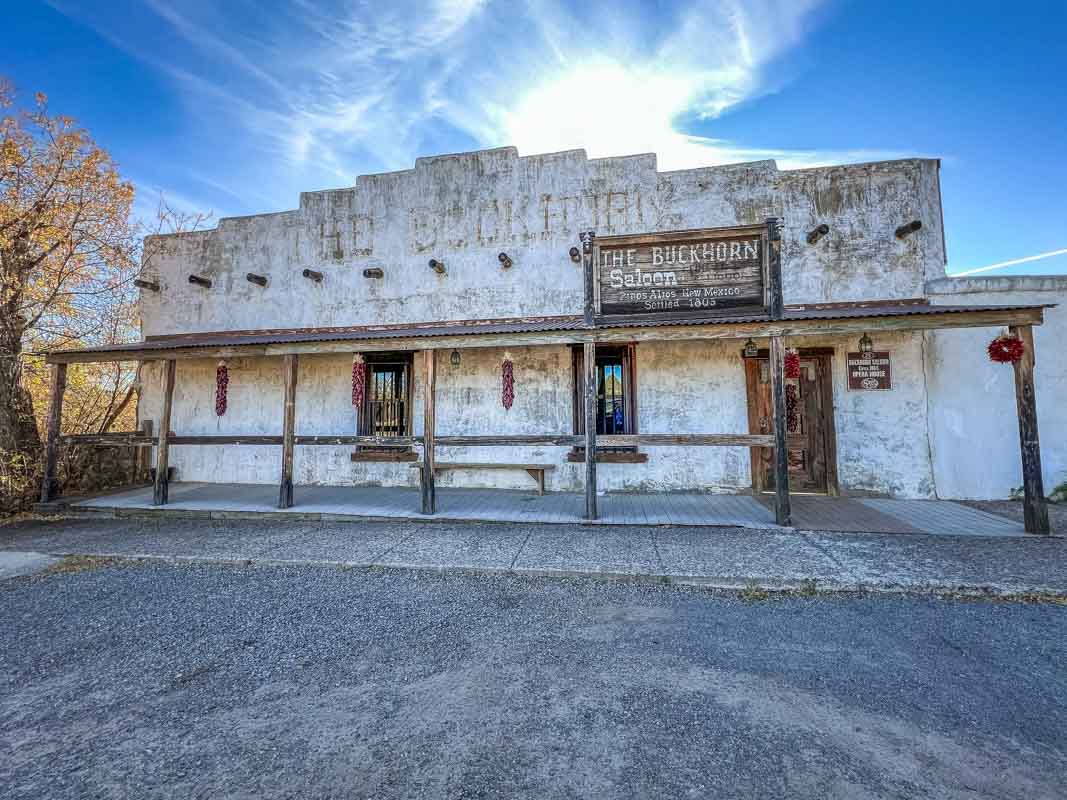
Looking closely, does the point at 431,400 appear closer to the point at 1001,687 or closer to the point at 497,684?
the point at 497,684

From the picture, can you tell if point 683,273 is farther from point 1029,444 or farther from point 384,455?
point 384,455

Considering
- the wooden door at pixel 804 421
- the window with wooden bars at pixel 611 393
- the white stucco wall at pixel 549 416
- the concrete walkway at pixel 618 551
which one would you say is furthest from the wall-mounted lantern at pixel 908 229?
the concrete walkway at pixel 618 551

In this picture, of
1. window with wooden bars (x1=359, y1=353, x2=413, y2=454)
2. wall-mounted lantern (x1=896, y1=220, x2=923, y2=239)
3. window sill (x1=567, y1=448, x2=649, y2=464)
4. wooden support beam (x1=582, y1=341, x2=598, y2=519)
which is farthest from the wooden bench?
wall-mounted lantern (x1=896, y1=220, x2=923, y2=239)

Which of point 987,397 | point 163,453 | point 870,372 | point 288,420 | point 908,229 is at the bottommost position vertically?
point 163,453

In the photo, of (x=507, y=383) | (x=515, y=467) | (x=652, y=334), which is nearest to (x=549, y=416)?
(x=507, y=383)

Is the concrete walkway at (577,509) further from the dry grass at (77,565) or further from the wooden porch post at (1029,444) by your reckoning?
the dry grass at (77,565)

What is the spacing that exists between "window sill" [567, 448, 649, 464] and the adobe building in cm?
4

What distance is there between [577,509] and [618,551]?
1.72 metres

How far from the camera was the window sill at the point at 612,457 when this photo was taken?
7883 millimetres

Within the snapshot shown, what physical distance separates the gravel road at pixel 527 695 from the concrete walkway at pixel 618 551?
0.30 m

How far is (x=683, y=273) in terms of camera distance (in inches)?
241

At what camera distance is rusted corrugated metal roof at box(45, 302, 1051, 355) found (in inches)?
222

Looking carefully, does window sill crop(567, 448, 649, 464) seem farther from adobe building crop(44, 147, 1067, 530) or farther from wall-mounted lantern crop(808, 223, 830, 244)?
wall-mounted lantern crop(808, 223, 830, 244)

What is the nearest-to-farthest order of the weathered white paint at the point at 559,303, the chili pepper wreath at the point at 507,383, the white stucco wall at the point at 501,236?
1. the weathered white paint at the point at 559,303
2. the white stucco wall at the point at 501,236
3. the chili pepper wreath at the point at 507,383
